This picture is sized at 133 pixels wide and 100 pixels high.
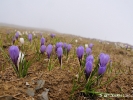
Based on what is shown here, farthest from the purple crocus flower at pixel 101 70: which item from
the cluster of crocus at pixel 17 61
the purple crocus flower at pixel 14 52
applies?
the purple crocus flower at pixel 14 52

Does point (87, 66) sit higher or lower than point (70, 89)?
higher

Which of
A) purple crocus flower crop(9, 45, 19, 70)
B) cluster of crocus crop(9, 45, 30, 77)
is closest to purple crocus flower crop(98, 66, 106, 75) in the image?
cluster of crocus crop(9, 45, 30, 77)

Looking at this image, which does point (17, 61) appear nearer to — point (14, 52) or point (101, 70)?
point (14, 52)

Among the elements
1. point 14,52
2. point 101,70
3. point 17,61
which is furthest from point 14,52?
point 101,70

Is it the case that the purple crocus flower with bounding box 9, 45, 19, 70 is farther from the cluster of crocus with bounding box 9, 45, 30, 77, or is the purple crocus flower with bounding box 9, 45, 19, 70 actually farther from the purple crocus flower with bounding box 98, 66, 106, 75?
the purple crocus flower with bounding box 98, 66, 106, 75

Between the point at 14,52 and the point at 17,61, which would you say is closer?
the point at 14,52

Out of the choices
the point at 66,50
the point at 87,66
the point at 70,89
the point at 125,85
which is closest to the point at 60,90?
the point at 70,89

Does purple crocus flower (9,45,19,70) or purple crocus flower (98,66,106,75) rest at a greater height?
purple crocus flower (9,45,19,70)

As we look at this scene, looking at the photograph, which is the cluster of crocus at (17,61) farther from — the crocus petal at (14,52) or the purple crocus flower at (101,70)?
the purple crocus flower at (101,70)

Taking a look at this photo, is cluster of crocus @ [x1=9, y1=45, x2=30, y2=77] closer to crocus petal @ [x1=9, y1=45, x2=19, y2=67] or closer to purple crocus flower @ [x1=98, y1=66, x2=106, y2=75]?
crocus petal @ [x1=9, y1=45, x2=19, y2=67]

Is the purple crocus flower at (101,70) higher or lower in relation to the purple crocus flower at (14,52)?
lower

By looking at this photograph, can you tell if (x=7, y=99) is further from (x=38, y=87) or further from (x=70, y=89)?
(x=70, y=89)
